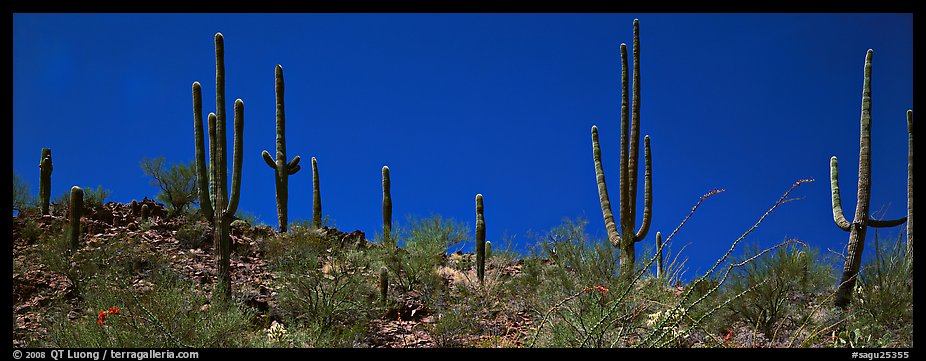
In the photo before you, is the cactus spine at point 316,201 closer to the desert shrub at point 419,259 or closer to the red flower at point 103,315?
the desert shrub at point 419,259

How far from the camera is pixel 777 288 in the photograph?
9406mm

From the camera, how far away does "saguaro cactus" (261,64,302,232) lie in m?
17.3

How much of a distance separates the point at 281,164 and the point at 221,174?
5055mm

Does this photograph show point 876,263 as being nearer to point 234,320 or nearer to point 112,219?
point 234,320

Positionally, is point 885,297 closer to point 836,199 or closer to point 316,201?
point 836,199

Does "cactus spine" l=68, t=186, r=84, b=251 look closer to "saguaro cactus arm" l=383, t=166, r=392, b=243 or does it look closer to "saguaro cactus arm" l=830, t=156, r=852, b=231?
"saguaro cactus arm" l=383, t=166, r=392, b=243

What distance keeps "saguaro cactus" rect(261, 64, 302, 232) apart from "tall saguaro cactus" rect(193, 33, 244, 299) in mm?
3230

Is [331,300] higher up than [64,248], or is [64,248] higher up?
[64,248]

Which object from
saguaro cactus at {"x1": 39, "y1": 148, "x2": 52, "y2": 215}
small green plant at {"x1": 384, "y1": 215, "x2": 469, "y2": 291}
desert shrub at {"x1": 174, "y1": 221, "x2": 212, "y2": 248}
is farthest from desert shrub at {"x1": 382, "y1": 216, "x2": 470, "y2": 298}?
saguaro cactus at {"x1": 39, "y1": 148, "x2": 52, "y2": 215}

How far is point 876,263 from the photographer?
9945 mm
